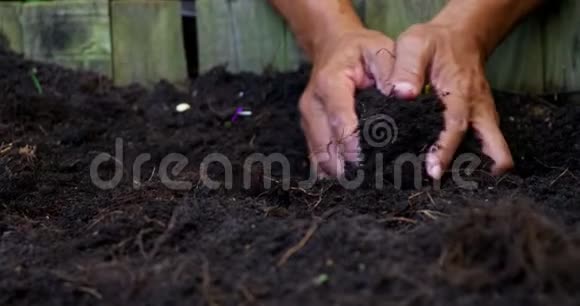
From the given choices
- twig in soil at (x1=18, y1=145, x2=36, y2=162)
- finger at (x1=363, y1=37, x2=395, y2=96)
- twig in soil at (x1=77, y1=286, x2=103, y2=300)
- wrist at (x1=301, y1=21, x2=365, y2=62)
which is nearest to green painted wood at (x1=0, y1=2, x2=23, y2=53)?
twig in soil at (x1=18, y1=145, x2=36, y2=162)

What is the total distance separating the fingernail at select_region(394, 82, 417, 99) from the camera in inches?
56.0

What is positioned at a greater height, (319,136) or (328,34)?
(328,34)

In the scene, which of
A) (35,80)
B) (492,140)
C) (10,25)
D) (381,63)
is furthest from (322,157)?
(10,25)

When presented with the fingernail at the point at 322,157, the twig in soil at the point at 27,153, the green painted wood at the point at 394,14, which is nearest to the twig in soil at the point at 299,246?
the fingernail at the point at 322,157

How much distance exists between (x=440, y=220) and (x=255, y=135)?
0.90m

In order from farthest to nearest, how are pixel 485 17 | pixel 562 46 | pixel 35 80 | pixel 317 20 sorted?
pixel 35 80
pixel 562 46
pixel 317 20
pixel 485 17

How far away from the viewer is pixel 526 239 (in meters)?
0.84

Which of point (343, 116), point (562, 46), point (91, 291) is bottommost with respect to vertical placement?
point (91, 291)

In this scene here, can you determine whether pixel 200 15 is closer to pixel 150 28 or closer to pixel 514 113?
pixel 150 28

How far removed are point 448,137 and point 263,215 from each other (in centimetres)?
43

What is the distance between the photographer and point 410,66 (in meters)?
1.47

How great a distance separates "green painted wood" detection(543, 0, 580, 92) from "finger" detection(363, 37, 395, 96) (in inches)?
22.0

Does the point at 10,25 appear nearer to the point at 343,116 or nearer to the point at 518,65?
the point at 343,116

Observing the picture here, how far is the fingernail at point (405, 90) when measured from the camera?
1.42 m
